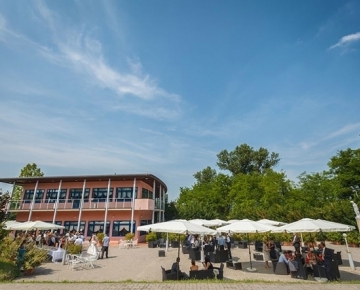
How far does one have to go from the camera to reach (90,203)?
26.7 meters

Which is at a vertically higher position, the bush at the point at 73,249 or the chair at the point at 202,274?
the bush at the point at 73,249

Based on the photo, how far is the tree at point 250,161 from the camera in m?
46.9

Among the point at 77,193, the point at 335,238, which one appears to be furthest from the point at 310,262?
the point at 77,193

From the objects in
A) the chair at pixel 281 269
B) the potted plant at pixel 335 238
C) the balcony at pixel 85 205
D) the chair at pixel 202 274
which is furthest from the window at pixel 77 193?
the potted plant at pixel 335 238

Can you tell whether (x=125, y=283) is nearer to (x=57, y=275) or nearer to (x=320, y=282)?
Answer: (x=57, y=275)

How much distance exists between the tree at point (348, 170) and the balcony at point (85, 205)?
2253 centimetres

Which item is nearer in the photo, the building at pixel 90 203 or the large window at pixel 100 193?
the building at pixel 90 203

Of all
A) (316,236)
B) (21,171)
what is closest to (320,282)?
(316,236)

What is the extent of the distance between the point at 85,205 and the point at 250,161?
108ft

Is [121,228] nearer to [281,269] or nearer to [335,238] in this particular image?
[281,269]

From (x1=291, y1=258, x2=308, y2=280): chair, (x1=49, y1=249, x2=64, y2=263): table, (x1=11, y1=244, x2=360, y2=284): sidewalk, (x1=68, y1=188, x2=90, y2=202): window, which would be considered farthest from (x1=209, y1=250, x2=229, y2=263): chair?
(x1=68, y1=188, x2=90, y2=202): window

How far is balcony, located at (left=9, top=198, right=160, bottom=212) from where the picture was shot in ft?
84.6

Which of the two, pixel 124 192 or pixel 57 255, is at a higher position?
pixel 124 192

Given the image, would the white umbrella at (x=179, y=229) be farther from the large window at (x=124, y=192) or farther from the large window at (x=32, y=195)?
the large window at (x=32, y=195)
